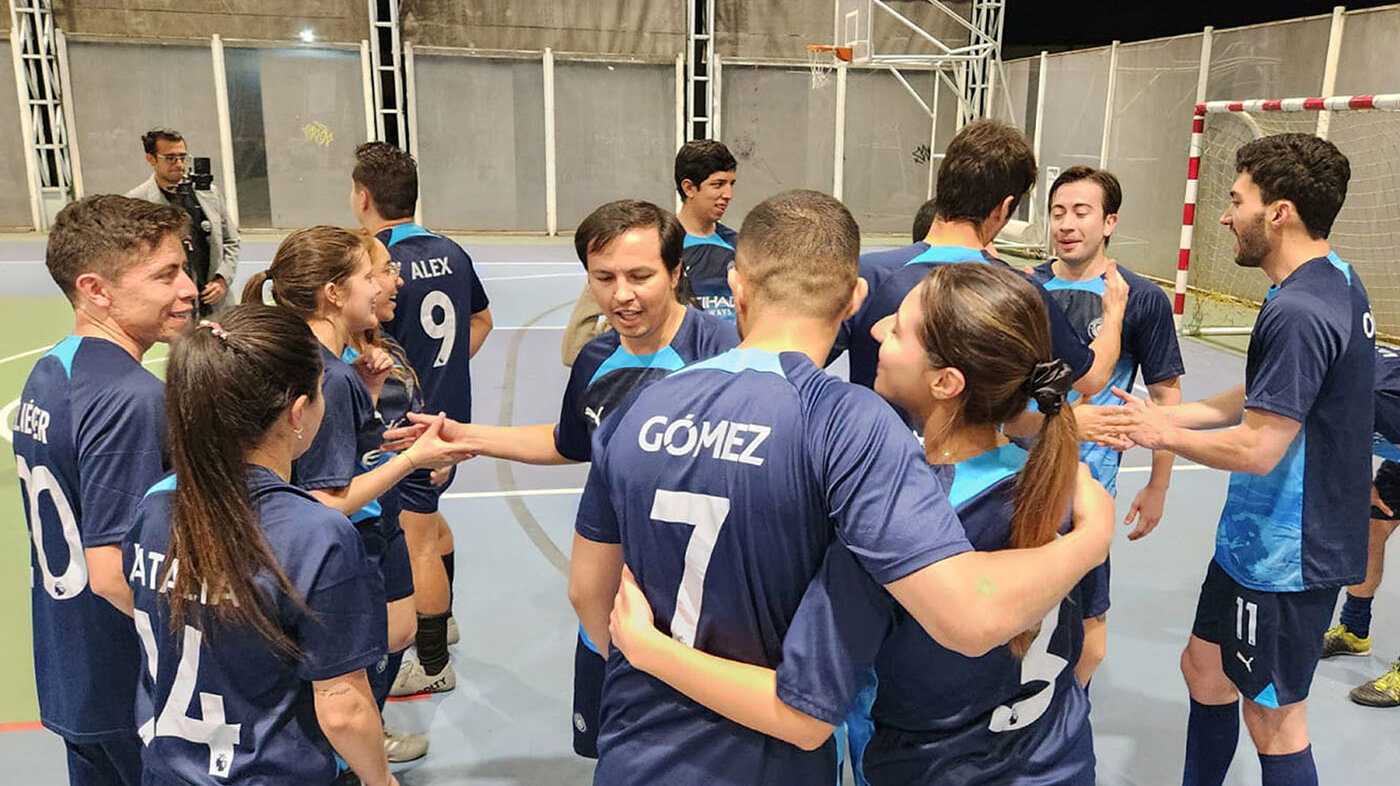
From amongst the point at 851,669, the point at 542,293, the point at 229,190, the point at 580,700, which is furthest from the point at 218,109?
the point at 851,669

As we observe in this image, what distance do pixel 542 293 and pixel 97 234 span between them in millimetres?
10890

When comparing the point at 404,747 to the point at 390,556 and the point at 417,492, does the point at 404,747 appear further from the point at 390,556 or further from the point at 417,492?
the point at 417,492

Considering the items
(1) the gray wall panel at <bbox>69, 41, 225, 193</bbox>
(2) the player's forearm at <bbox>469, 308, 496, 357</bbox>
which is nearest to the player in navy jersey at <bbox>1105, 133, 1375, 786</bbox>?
(2) the player's forearm at <bbox>469, 308, 496, 357</bbox>

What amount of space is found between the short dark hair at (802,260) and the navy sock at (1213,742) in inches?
89.1

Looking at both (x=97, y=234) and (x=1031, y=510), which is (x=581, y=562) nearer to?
(x=1031, y=510)

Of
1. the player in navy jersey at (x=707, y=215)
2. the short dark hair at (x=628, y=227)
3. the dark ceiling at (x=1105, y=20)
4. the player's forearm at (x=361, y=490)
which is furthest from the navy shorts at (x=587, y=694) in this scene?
the dark ceiling at (x=1105, y=20)

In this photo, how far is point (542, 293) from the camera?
525 inches

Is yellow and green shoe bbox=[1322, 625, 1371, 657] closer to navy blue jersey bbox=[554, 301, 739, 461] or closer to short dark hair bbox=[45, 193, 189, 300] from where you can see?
navy blue jersey bbox=[554, 301, 739, 461]

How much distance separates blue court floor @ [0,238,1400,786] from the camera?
147 inches

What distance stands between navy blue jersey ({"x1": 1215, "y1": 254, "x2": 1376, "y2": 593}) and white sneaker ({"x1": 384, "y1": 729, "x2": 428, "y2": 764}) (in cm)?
294

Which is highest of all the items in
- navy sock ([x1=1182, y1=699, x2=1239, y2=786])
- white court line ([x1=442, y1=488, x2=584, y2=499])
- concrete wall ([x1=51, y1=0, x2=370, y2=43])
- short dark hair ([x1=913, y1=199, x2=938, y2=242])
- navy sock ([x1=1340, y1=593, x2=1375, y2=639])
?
concrete wall ([x1=51, y1=0, x2=370, y2=43])

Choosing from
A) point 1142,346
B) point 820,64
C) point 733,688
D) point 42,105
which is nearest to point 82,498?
point 733,688

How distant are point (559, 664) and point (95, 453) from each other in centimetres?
255

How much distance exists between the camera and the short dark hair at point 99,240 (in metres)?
2.49
